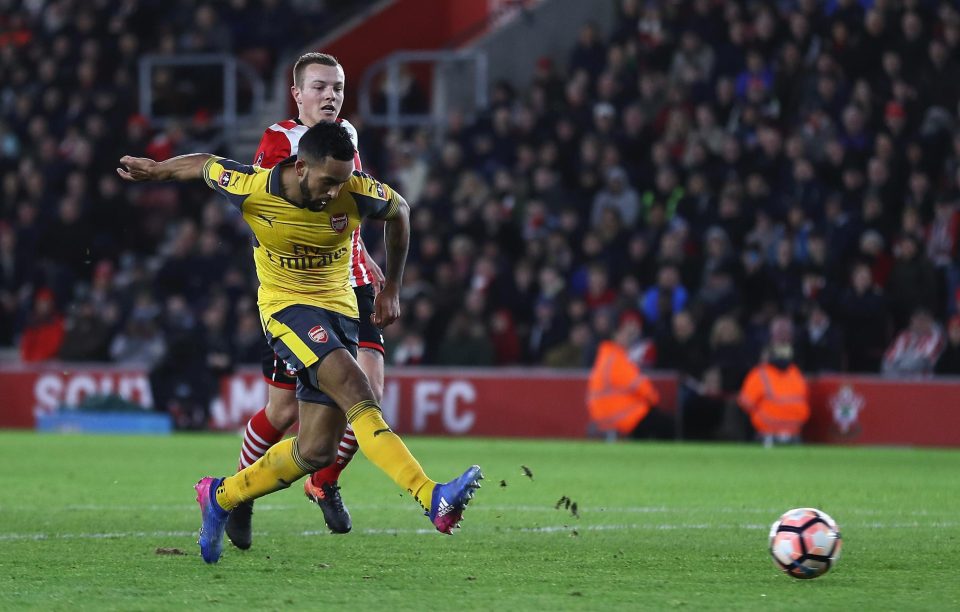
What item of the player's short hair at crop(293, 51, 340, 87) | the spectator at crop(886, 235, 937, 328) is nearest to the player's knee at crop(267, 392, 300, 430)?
the player's short hair at crop(293, 51, 340, 87)

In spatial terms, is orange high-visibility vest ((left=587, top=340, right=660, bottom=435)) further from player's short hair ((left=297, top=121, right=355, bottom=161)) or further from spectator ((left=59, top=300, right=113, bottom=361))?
player's short hair ((left=297, top=121, right=355, bottom=161))

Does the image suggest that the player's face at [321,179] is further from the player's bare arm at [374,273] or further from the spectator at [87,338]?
the spectator at [87,338]

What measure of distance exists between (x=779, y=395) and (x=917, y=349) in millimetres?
1412

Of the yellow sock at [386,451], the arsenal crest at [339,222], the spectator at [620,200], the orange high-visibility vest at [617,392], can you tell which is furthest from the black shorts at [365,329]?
the spectator at [620,200]

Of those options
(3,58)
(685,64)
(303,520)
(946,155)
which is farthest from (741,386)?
(3,58)

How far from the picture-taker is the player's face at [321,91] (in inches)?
296

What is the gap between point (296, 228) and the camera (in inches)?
265

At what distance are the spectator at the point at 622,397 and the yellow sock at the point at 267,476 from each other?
979cm

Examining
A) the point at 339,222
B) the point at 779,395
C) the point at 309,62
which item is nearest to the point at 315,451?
the point at 339,222

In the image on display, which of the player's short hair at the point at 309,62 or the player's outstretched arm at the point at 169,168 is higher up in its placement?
the player's short hair at the point at 309,62

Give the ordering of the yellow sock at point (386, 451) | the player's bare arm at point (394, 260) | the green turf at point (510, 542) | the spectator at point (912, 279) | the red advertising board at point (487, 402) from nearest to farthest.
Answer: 1. the green turf at point (510, 542)
2. the yellow sock at point (386, 451)
3. the player's bare arm at point (394, 260)
4. the spectator at point (912, 279)
5. the red advertising board at point (487, 402)

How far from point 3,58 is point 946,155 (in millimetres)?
13776

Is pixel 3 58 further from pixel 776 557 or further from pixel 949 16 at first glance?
pixel 776 557

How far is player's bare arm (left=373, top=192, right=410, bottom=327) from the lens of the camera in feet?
22.9
